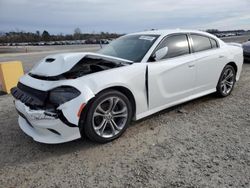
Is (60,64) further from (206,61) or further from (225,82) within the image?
(225,82)

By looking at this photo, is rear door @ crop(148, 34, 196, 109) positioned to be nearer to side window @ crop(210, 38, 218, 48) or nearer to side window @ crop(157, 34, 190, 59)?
side window @ crop(157, 34, 190, 59)

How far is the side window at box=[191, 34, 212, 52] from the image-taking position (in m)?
4.82

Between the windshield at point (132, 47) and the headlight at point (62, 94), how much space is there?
1251 mm

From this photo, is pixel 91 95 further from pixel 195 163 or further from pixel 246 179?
pixel 246 179

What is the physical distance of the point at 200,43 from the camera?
4945 mm

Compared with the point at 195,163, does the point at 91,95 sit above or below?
above

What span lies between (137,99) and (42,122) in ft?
4.56

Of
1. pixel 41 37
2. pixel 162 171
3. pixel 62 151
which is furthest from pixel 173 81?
pixel 41 37

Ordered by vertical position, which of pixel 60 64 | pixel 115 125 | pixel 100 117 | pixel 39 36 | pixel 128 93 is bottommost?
pixel 39 36

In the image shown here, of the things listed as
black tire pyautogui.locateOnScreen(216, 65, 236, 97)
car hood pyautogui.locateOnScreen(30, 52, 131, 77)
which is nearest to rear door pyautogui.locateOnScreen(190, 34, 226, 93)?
black tire pyautogui.locateOnScreen(216, 65, 236, 97)

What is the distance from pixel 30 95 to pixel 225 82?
13.2ft

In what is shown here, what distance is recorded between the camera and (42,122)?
3.22m

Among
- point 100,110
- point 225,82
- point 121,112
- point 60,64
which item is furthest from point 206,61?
point 60,64

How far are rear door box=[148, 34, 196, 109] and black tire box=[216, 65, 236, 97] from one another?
971 millimetres
